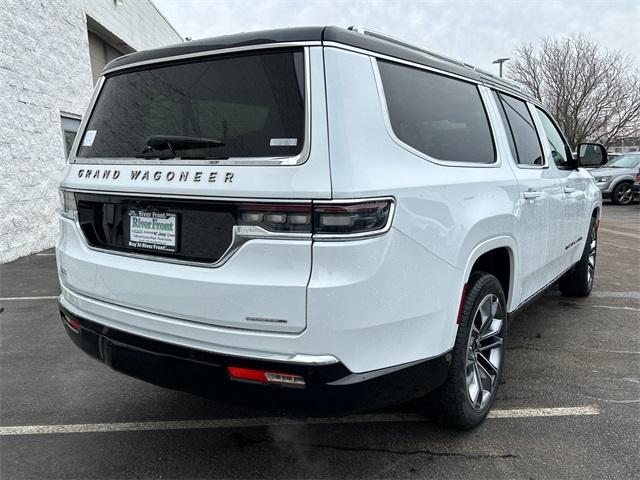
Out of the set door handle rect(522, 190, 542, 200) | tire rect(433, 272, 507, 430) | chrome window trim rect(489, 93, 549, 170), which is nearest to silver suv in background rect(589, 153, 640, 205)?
chrome window trim rect(489, 93, 549, 170)

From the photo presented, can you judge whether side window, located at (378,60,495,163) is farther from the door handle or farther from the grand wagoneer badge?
the grand wagoneer badge

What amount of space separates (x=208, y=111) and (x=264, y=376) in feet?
3.77

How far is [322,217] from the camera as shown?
186 centimetres

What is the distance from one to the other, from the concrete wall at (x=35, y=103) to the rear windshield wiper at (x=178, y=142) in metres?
6.41

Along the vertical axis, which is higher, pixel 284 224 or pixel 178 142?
pixel 178 142

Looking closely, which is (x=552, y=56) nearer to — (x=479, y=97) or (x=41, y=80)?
(x=41, y=80)

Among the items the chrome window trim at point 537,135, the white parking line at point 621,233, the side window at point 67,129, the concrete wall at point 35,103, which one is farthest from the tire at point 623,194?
the side window at point 67,129

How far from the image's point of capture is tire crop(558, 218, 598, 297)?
5262 mm

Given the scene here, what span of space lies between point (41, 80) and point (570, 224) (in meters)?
8.15

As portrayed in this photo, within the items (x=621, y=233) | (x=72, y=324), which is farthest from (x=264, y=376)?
(x=621, y=233)

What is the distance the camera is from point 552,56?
25734 mm

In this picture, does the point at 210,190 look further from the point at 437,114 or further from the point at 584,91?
the point at 584,91

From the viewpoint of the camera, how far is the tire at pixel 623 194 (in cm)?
1692

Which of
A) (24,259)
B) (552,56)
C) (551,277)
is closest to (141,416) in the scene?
(551,277)
